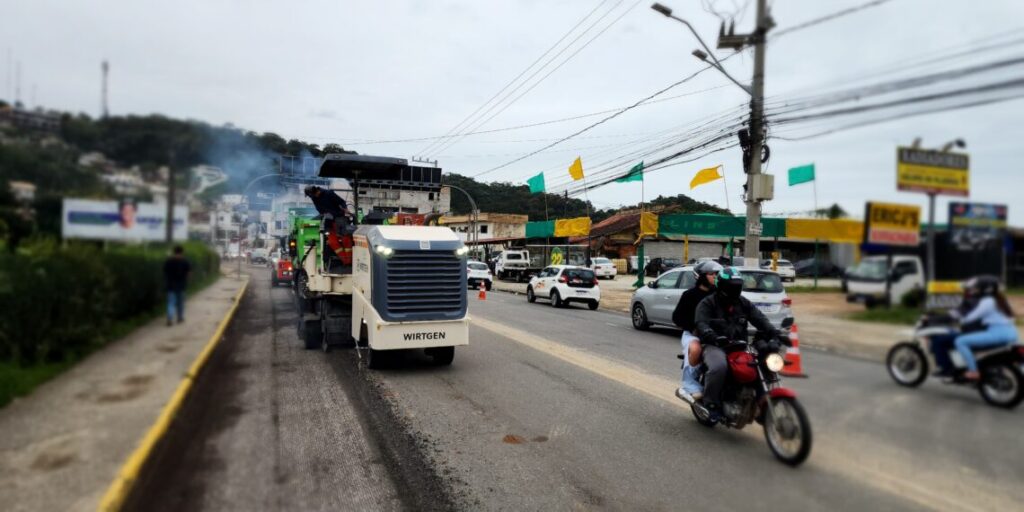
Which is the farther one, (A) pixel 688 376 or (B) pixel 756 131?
(A) pixel 688 376

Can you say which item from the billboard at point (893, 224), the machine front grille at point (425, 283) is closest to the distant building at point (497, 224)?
the machine front grille at point (425, 283)

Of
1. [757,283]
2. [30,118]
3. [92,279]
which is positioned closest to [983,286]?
[30,118]

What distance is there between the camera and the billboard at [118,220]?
1.60 metres

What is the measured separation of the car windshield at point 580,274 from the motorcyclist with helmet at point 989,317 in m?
18.5

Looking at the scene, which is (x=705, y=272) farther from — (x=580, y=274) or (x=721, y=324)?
(x=580, y=274)

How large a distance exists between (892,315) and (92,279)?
2.47m

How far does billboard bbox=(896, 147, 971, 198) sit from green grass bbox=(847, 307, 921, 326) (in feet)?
1.07

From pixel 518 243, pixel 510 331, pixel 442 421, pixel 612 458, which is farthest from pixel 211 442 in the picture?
pixel 518 243

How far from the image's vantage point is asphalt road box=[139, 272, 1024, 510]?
178 cm

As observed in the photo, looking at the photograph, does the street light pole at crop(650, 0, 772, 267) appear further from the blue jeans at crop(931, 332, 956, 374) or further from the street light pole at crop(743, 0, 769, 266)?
the blue jeans at crop(931, 332, 956, 374)

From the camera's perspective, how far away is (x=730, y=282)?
3.75 meters

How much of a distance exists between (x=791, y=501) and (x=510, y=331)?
10219 millimetres

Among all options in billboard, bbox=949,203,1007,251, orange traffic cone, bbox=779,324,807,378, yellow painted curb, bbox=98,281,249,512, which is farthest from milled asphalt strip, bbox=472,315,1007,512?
yellow painted curb, bbox=98,281,249,512

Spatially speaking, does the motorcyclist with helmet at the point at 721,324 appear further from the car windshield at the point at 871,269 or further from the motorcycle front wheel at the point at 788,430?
the car windshield at the point at 871,269
